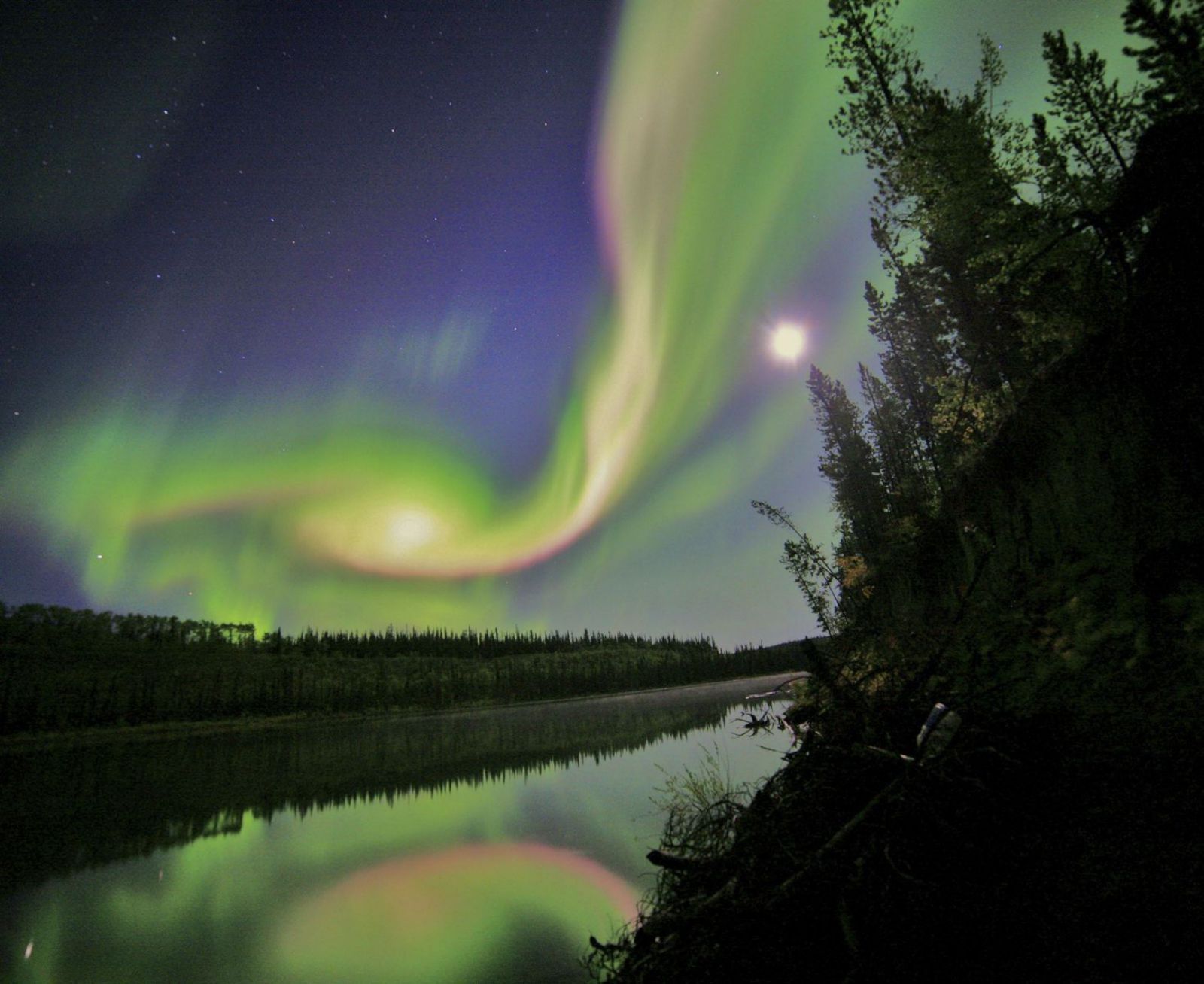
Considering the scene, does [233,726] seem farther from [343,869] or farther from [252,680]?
[343,869]

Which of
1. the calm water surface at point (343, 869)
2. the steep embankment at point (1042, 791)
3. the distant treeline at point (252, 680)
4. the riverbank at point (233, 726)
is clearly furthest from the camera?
the distant treeline at point (252, 680)

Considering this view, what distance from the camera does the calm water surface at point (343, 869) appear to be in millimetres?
11156

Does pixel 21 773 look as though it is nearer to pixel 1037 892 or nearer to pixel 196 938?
pixel 196 938

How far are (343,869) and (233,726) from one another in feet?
403

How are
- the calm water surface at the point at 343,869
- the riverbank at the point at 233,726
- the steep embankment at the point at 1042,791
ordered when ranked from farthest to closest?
the riverbank at the point at 233,726
the calm water surface at the point at 343,869
the steep embankment at the point at 1042,791

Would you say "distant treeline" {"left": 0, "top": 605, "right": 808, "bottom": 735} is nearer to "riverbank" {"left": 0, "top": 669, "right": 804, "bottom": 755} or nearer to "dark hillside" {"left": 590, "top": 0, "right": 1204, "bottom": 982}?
"riverbank" {"left": 0, "top": 669, "right": 804, "bottom": 755}

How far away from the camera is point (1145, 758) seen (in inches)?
203

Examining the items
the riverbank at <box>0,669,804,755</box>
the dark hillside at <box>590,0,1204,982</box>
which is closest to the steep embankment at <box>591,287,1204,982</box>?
the dark hillside at <box>590,0,1204,982</box>

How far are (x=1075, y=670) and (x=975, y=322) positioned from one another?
22410 mm

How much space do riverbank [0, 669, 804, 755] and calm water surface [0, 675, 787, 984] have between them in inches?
2650

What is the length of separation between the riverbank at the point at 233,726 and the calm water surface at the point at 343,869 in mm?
67307

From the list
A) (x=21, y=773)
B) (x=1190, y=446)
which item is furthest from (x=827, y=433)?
(x=21, y=773)

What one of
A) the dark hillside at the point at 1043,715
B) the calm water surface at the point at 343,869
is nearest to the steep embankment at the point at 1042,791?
the dark hillside at the point at 1043,715

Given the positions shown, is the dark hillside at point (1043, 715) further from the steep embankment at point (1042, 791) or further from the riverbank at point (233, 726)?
the riverbank at point (233, 726)
